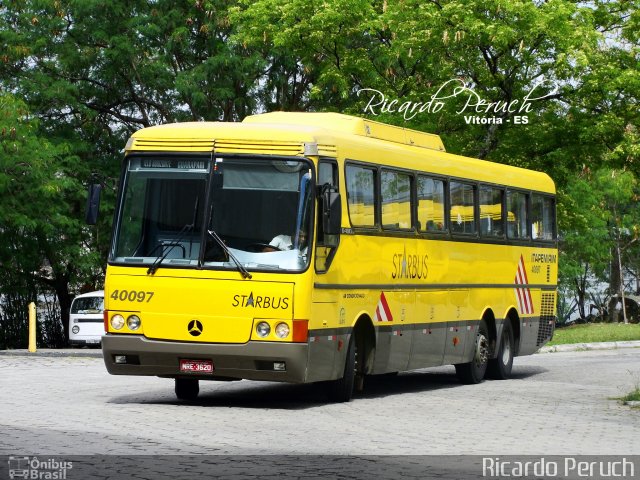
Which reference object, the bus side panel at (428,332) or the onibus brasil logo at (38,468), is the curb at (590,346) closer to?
the bus side panel at (428,332)

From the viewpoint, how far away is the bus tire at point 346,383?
18.0m

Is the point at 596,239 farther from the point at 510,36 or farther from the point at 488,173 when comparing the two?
the point at 488,173

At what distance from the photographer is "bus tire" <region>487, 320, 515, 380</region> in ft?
80.0

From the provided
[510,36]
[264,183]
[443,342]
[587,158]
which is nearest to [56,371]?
[443,342]

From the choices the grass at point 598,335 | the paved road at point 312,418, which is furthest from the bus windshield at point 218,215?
the grass at point 598,335

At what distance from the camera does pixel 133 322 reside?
16984 millimetres

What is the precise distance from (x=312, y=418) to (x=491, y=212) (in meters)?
9.05

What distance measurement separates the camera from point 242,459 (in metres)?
11.6

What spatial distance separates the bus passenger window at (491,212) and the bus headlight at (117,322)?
808 centimetres

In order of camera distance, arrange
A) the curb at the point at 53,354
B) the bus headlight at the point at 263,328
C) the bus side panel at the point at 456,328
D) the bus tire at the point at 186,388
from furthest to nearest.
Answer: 1. the curb at the point at 53,354
2. the bus side panel at the point at 456,328
3. the bus tire at the point at 186,388
4. the bus headlight at the point at 263,328

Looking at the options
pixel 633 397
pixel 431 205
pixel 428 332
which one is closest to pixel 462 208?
pixel 431 205

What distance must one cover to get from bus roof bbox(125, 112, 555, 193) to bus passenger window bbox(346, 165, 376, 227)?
184 mm

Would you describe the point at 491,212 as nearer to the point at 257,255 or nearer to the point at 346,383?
the point at 346,383

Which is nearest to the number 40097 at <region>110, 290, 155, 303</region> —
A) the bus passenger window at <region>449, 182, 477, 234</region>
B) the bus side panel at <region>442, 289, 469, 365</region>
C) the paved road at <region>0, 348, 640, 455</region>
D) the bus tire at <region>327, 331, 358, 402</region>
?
the paved road at <region>0, 348, 640, 455</region>
